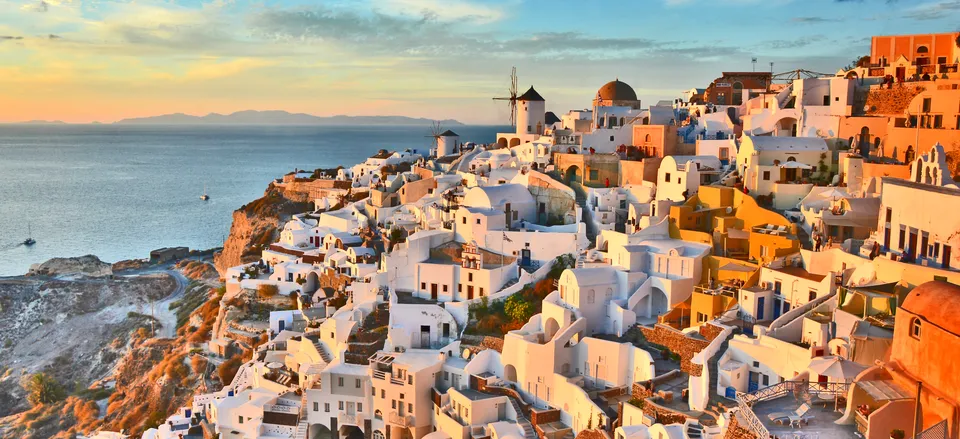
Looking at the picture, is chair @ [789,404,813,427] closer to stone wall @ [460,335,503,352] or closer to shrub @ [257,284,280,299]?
stone wall @ [460,335,503,352]

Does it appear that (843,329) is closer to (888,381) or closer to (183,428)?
(888,381)

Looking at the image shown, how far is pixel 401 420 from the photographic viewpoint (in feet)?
68.7

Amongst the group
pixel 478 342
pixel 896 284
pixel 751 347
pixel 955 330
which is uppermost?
pixel 955 330

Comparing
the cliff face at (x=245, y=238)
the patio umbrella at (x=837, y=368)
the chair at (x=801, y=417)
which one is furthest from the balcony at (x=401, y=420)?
the cliff face at (x=245, y=238)

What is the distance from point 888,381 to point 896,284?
7083 mm

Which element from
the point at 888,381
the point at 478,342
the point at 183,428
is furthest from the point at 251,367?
the point at 888,381

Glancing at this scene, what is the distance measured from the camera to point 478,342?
22250 mm

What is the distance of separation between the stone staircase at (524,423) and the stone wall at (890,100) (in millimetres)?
14702

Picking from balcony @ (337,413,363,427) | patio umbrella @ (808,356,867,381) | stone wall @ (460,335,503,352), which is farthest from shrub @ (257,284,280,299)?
patio umbrella @ (808,356,867,381)

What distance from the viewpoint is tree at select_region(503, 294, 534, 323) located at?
74.0ft

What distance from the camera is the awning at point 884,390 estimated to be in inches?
343

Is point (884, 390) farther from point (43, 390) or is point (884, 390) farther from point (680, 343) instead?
point (43, 390)

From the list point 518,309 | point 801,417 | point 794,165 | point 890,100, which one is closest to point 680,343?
point 518,309

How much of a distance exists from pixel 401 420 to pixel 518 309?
439 cm
